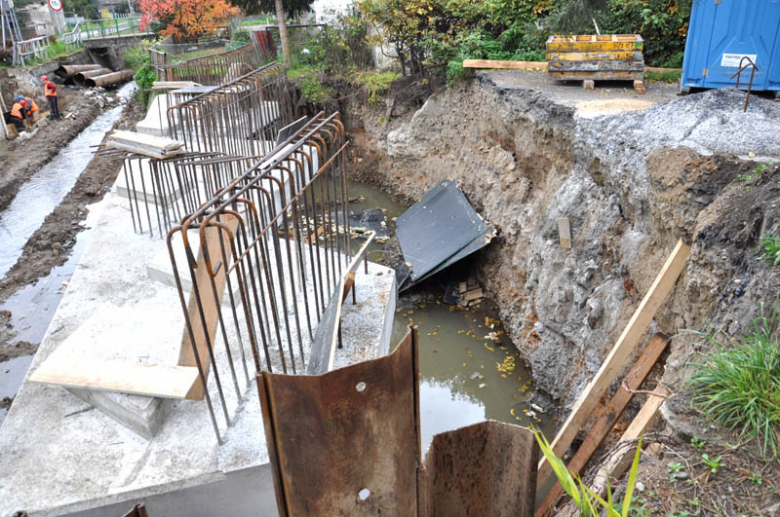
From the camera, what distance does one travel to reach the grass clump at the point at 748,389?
240 cm

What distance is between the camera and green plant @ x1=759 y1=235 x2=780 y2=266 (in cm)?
316

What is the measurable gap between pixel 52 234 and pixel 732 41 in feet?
34.8

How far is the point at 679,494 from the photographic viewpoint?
237 cm

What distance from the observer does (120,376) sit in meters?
3.57

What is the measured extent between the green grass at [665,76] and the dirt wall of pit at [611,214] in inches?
82.0

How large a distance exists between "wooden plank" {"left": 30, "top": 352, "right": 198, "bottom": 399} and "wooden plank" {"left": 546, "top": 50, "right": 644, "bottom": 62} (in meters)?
6.78

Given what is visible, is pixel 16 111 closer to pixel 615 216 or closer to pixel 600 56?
pixel 600 56

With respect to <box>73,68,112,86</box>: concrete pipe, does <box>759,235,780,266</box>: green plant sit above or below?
below

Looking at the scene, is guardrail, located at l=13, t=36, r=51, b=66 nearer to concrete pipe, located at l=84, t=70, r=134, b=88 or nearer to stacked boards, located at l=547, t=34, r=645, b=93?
concrete pipe, located at l=84, t=70, r=134, b=88

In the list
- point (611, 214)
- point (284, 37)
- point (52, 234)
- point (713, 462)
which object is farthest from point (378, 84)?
point (713, 462)

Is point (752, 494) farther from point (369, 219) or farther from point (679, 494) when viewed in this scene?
point (369, 219)

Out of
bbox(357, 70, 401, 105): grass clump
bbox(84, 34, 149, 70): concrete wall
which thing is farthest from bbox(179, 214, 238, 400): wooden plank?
bbox(84, 34, 149, 70): concrete wall

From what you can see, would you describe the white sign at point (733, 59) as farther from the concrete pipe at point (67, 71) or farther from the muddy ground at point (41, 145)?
the concrete pipe at point (67, 71)

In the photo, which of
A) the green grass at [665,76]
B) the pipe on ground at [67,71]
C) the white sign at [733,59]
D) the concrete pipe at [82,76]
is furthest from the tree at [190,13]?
the white sign at [733,59]
